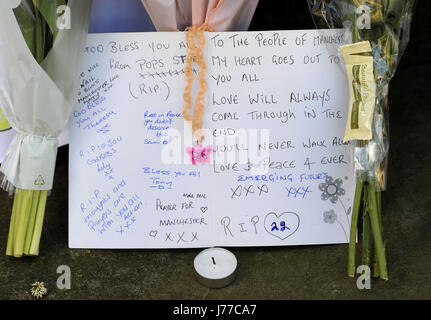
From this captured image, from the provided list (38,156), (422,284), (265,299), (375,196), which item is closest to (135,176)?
(38,156)

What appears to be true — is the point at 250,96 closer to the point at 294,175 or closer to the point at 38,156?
the point at 294,175

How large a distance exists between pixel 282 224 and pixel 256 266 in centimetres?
15

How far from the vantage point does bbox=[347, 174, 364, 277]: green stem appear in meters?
1.68

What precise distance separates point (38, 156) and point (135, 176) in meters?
0.29

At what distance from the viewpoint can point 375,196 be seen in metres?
1.69

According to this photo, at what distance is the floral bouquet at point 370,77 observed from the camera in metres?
1.61

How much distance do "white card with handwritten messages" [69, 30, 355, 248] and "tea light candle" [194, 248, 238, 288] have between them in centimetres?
5

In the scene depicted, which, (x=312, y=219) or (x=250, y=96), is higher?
(x=250, y=96)

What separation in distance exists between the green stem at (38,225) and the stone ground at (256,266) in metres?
0.05

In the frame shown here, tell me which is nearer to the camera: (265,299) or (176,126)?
(265,299)

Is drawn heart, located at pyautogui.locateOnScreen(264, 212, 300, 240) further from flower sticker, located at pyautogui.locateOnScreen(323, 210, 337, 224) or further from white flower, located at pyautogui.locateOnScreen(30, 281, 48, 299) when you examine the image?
white flower, located at pyautogui.locateOnScreen(30, 281, 48, 299)

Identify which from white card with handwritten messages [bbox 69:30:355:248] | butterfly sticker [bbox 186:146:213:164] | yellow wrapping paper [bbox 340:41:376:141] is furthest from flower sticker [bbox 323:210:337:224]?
butterfly sticker [bbox 186:146:213:164]

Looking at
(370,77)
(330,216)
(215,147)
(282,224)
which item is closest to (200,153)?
(215,147)

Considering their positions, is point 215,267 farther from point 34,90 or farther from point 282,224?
point 34,90
